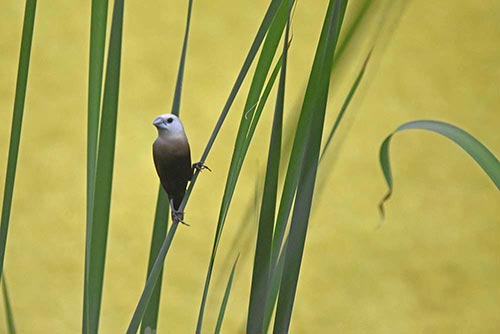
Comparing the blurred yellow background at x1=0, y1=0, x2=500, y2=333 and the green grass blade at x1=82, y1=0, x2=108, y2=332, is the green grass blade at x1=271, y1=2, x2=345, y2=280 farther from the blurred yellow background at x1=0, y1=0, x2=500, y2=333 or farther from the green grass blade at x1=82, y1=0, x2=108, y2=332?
the blurred yellow background at x1=0, y1=0, x2=500, y2=333

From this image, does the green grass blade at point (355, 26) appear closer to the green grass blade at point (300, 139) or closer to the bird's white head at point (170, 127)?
the green grass blade at point (300, 139)

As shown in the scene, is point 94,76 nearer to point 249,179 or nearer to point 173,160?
point 173,160

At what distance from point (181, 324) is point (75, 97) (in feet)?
1.44

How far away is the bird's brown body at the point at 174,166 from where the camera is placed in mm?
435

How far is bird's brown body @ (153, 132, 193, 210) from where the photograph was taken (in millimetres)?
435

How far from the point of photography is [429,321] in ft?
6.02

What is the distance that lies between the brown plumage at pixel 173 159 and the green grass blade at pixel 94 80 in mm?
57

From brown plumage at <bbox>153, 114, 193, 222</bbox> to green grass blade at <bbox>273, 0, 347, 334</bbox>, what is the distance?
0.13 m

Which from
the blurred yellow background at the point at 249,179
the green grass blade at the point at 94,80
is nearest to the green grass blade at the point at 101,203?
the green grass blade at the point at 94,80

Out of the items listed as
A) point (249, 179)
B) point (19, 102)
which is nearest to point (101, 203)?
point (19, 102)

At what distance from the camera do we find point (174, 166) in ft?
1.43

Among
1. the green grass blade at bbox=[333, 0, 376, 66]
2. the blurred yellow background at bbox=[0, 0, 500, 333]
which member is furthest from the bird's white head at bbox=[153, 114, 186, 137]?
the blurred yellow background at bbox=[0, 0, 500, 333]

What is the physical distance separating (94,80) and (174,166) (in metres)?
0.07

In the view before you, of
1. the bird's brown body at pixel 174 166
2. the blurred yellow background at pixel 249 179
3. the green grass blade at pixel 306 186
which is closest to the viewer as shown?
the green grass blade at pixel 306 186
